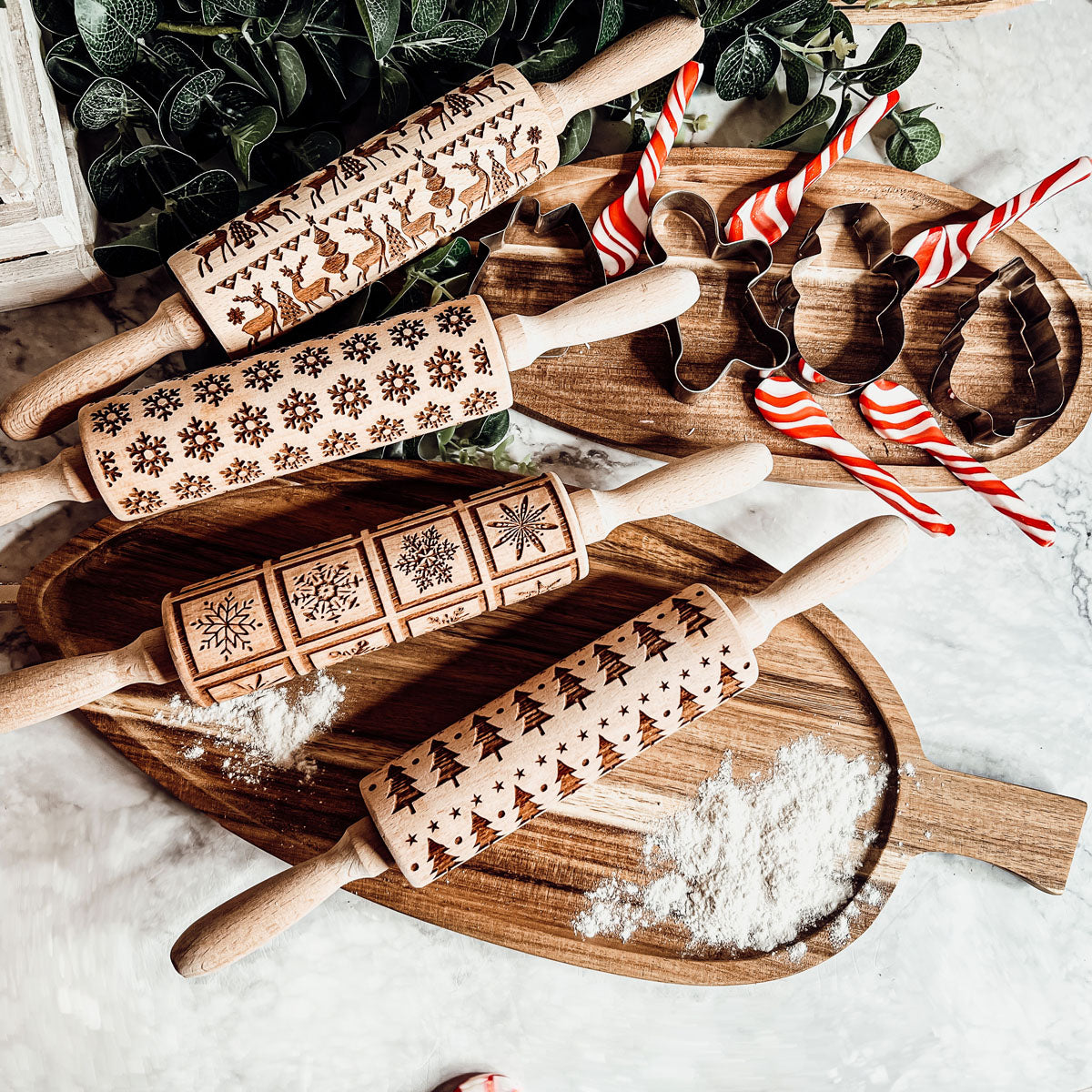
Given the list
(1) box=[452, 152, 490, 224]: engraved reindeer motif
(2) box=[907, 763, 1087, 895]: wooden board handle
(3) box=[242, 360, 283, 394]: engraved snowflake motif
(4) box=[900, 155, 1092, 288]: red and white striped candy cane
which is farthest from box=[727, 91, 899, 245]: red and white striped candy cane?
(2) box=[907, 763, 1087, 895]: wooden board handle

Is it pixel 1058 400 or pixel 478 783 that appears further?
pixel 1058 400

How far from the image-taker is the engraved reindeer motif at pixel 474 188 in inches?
28.5

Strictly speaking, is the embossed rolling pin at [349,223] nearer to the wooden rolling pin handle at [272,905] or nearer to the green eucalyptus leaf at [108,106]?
the green eucalyptus leaf at [108,106]

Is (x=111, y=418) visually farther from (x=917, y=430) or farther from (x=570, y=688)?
(x=917, y=430)

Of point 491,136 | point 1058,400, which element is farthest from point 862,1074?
point 491,136

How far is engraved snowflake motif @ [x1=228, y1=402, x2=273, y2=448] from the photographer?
67 cm

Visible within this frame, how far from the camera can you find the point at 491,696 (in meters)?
0.80

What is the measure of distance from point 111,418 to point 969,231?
844 mm

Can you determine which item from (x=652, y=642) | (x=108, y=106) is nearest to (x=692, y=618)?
(x=652, y=642)

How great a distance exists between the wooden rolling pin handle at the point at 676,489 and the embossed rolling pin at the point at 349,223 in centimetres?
29

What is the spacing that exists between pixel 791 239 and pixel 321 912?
2.98ft

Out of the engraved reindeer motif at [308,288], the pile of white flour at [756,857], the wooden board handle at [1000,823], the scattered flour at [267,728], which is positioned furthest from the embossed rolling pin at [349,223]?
the wooden board handle at [1000,823]

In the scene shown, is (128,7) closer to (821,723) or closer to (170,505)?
(170,505)

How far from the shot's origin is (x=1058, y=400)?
0.86 meters
